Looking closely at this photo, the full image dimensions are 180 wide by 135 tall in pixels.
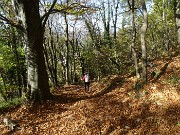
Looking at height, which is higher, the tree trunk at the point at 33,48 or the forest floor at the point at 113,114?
the tree trunk at the point at 33,48

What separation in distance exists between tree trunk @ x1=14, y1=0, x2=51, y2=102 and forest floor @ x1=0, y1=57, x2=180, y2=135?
0.83m

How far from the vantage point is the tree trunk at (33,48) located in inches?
507

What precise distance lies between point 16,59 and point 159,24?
2527cm

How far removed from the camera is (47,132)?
10.2m

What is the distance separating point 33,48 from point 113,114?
18.2 feet

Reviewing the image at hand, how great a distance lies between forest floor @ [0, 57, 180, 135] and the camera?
932 centimetres

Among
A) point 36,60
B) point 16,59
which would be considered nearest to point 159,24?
point 16,59

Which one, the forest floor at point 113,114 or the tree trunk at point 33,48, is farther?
the tree trunk at point 33,48

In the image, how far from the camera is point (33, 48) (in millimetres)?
13070

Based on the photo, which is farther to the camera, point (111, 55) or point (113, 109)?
point (111, 55)

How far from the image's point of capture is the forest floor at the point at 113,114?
9.32 meters

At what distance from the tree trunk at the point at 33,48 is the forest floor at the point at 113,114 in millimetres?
832

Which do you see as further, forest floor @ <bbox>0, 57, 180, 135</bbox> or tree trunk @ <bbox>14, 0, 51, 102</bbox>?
tree trunk @ <bbox>14, 0, 51, 102</bbox>

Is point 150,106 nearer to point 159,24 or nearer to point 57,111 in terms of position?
point 57,111
